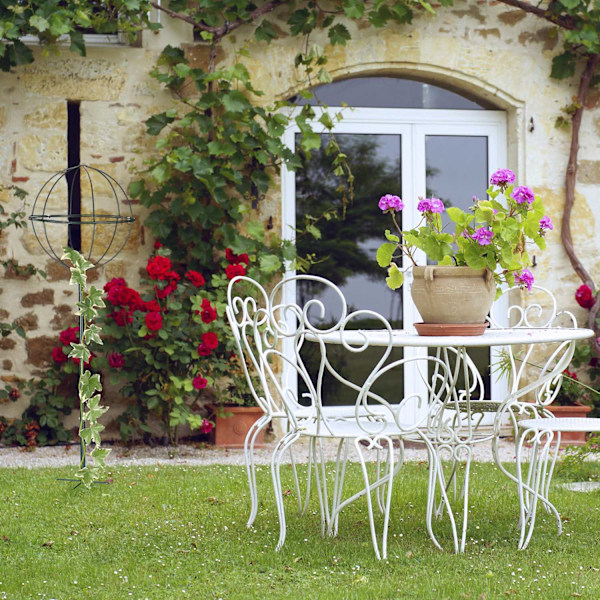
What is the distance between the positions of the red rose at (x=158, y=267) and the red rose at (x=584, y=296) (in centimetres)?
265

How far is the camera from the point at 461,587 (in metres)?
2.71

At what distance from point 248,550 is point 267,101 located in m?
3.40

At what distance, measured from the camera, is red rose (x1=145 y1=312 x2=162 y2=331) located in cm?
501

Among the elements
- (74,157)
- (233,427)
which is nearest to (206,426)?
(233,427)

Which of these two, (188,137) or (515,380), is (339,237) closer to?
(188,137)

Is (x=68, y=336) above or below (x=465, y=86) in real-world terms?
below

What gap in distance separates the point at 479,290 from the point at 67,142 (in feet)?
10.7

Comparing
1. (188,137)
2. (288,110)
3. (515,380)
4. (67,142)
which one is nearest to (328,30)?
(288,110)

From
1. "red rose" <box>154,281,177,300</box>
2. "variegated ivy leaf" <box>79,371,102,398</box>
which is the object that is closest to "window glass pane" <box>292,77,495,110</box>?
"red rose" <box>154,281,177,300</box>

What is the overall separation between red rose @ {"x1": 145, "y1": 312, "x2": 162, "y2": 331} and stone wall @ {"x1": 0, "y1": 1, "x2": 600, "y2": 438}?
68cm

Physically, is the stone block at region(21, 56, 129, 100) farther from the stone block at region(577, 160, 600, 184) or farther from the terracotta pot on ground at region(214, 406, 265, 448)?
the stone block at region(577, 160, 600, 184)

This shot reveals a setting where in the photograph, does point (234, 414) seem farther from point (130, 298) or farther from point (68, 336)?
point (68, 336)

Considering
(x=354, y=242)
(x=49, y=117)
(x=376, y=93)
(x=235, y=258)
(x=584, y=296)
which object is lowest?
(x=584, y=296)

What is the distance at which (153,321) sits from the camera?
5004 millimetres
